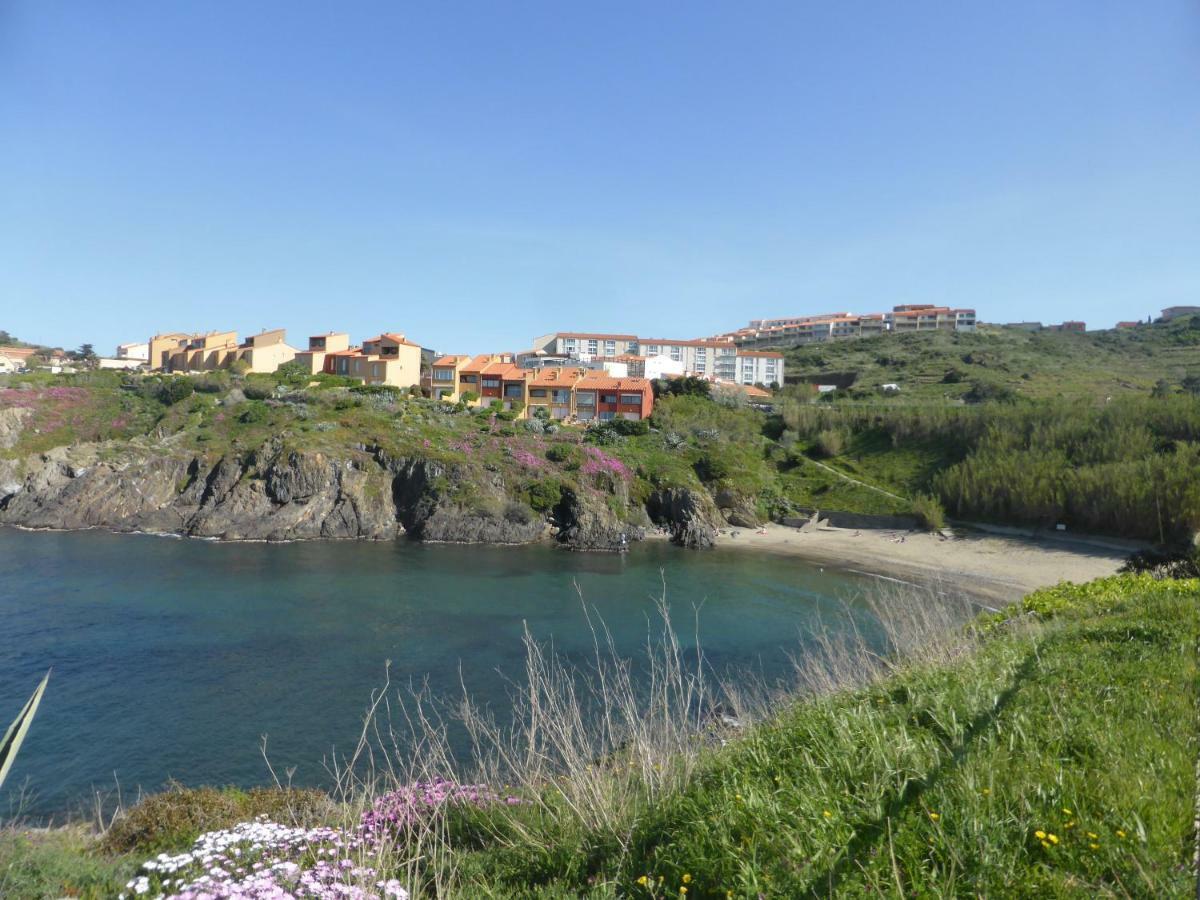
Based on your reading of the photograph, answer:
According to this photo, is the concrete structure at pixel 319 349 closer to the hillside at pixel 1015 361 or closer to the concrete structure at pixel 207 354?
the concrete structure at pixel 207 354

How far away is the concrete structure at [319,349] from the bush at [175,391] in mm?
12059

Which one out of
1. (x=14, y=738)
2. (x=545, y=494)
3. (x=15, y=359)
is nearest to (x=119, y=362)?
(x=15, y=359)

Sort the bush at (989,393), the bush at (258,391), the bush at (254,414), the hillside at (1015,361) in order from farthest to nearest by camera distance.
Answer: the hillside at (1015,361) < the bush at (989,393) < the bush at (258,391) < the bush at (254,414)

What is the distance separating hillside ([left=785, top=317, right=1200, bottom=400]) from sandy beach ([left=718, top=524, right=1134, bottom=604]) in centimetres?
2892

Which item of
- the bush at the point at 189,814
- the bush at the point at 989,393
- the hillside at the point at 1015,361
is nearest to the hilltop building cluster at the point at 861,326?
the hillside at the point at 1015,361

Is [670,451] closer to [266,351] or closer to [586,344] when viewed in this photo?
[266,351]

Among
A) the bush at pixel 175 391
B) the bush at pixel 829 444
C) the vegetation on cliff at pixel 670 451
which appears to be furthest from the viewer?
the bush at pixel 175 391

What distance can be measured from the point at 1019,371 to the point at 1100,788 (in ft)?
286

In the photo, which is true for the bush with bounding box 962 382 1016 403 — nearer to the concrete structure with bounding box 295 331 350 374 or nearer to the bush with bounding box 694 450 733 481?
the bush with bounding box 694 450 733 481

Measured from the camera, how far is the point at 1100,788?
3.85 m

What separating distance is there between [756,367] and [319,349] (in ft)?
178

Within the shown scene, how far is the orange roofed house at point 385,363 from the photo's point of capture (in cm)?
6391

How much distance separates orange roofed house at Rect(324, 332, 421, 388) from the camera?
63906 millimetres

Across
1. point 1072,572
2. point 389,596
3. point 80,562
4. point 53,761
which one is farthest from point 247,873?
point 1072,572
